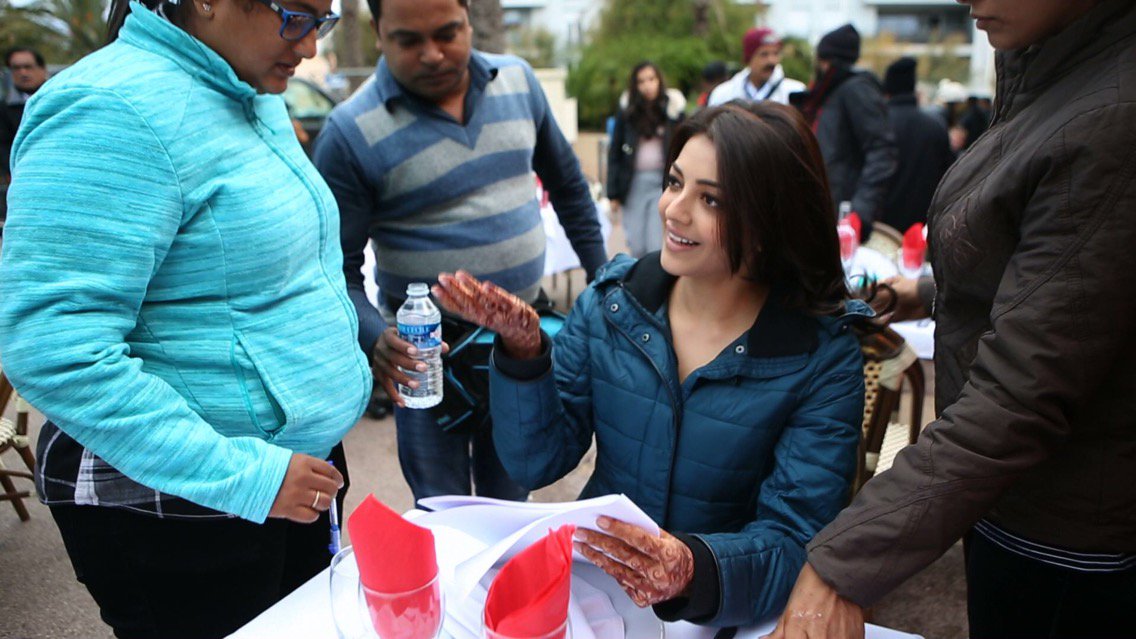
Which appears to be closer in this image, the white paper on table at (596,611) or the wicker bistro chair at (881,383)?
the white paper on table at (596,611)

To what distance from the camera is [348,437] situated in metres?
4.81

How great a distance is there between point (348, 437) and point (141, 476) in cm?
350

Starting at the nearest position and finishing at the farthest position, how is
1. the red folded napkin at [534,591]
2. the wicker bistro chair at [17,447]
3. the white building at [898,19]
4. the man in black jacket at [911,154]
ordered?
the red folded napkin at [534,591] → the wicker bistro chair at [17,447] → the man in black jacket at [911,154] → the white building at [898,19]

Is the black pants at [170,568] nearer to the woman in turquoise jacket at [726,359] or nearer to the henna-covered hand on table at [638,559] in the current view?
the woman in turquoise jacket at [726,359]

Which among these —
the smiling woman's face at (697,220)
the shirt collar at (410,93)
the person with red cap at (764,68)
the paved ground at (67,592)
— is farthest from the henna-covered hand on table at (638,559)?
the person with red cap at (764,68)

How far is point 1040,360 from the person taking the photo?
1181 millimetres

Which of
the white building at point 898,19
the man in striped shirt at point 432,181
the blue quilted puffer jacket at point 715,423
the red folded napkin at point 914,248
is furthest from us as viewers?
the white building at point 898,19

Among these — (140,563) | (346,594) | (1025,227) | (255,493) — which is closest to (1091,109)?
(1025,227)

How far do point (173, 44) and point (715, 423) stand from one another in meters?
1.20

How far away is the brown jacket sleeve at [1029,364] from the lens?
1.16 meters

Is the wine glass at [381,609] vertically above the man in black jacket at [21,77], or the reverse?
the wine glass at [381,609]

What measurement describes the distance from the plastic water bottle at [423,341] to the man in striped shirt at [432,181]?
37 mm

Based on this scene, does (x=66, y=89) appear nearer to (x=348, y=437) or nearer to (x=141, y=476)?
(x=141, y=476)

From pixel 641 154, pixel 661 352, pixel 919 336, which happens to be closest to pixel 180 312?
pixel 661 352
